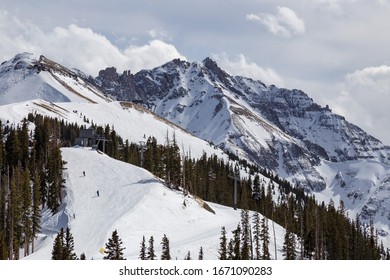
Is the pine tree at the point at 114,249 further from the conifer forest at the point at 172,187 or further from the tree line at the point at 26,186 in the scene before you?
the tree line at the point at 26,186

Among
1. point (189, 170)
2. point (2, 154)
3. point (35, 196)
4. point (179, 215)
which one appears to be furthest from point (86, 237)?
point (189, 170)

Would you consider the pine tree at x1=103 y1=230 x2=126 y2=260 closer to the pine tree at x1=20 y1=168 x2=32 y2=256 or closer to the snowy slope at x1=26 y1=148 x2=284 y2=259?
the snowy slope at x1=26 y1=148 x2=284 y2=259

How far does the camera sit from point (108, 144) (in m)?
160

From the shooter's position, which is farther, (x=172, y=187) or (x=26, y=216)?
(x=172, y=187)

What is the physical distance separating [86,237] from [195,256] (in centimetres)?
1898

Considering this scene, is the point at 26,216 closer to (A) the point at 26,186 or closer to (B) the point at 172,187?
(A) the point at 26,186

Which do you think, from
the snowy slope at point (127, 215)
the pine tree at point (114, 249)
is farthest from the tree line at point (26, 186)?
the pine tree at point (114, 249)

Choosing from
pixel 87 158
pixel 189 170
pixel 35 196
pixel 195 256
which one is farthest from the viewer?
pixel 189 170

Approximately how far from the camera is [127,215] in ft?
306

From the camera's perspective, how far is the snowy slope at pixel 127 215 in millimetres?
83912

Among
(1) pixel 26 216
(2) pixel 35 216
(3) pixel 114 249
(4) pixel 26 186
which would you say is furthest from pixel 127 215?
(3) pixel 114 249

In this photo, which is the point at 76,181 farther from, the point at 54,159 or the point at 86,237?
the point at 86,237

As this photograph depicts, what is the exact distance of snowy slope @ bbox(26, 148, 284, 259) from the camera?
83912mm
